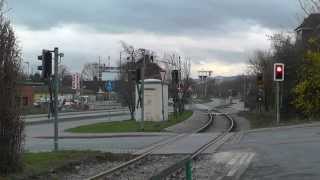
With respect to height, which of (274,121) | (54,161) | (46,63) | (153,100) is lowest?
(274,121)

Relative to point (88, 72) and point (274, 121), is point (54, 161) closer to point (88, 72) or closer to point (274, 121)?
point (274, 121)

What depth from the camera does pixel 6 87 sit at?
16234 mm

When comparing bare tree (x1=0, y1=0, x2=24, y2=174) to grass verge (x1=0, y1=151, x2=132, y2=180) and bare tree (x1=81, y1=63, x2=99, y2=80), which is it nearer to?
grass verge (x1=0, y1=151, x2=132, y2=180)

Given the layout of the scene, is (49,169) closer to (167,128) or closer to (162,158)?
(162,158)

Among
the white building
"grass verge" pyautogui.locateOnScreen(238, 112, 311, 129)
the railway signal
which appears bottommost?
"grass verge" pyautogui.locateOnScreen(238, 112, 311, 129)

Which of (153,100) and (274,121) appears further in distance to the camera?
(153,100)

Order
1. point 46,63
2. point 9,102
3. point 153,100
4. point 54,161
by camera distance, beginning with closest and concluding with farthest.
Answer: point 9,102 → point 54,161 → point 46,63 → point 153,100

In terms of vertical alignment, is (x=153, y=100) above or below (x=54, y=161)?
above

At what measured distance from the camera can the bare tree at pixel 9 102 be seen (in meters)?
16.2

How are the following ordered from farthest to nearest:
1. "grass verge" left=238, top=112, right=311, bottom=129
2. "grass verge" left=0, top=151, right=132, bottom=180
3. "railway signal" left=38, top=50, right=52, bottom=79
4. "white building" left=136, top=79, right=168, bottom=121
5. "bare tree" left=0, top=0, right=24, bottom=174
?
"white building" left=136, top=79, right=168, bottom=121
"grass verge" left=238, top=112, right=311, bottom=129
"railway signal" left=38, top=50, right=52, bottom=79
"grass verge" left=0, top=151, right=132, bottom=180
"bare tree" left=0, top=0, right=24, bottom=174

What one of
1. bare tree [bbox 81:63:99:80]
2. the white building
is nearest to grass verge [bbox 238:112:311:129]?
the white building

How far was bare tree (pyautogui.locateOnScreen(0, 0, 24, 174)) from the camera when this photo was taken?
1617 cm

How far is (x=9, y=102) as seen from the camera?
1638cm

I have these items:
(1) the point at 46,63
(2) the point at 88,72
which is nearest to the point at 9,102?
(1) the point at 46,63
